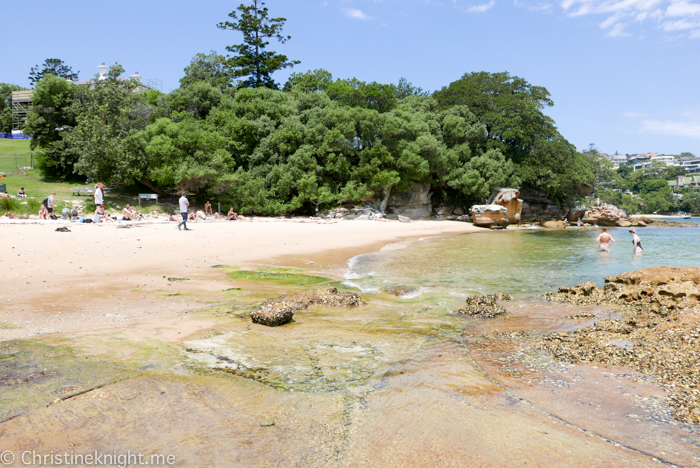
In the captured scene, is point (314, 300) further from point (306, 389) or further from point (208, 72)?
point (208, 72)

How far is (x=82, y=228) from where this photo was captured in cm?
1503

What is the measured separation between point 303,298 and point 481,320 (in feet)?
10.6

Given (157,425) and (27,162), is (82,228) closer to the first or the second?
(157,425)

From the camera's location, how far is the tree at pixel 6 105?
56.4 m

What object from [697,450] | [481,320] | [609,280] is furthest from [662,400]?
[609,280]

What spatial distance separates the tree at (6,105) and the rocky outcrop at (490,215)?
64.3m

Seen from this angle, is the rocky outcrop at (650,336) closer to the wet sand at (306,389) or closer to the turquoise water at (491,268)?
the wet sand at (306,389)

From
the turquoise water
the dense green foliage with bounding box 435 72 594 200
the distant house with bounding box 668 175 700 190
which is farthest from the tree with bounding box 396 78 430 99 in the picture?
the distant house with bounding box 668 175 700 190

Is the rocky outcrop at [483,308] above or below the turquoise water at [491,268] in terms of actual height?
above

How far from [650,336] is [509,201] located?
38715 mm

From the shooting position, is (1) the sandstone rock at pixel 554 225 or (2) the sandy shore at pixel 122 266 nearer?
(2) the sandy shore at pixel 122 266

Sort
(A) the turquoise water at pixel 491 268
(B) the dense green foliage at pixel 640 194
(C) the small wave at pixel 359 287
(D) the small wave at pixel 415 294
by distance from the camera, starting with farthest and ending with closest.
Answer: (B) the dense green foliage at pixel 640 194
(A) the turquoise water at pixel 491 268
(C) the small wave at pixel 359 287
(D) the small wave at pixel 415 294

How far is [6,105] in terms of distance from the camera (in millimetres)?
60219

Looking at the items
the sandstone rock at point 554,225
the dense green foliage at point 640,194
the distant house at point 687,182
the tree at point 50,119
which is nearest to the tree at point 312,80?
the tree at point 50,119
